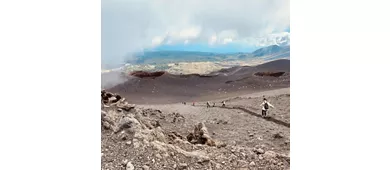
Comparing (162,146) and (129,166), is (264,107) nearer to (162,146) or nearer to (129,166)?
(162,146)

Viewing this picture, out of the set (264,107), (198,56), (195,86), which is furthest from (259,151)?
(198,56)

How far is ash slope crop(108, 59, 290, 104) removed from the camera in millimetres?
3199

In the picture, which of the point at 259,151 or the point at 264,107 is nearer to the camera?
the point at 259,151

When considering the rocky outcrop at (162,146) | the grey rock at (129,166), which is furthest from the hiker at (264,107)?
the grey rock at (129,166)

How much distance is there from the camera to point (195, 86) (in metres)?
3.25

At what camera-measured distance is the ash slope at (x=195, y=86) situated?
3.20m

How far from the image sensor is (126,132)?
10.3ft

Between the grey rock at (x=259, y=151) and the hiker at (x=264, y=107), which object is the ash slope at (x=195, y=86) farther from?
the grey rock at (x=259, y=151)

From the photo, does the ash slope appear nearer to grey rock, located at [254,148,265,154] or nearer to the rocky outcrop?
the rocky outcrop

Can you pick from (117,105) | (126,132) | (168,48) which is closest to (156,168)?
(126,132)

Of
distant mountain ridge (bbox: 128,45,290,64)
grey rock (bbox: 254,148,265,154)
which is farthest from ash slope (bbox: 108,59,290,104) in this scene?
grey rock (bbox: 254,148,265,154)

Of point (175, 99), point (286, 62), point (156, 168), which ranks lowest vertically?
point (156, 168)
